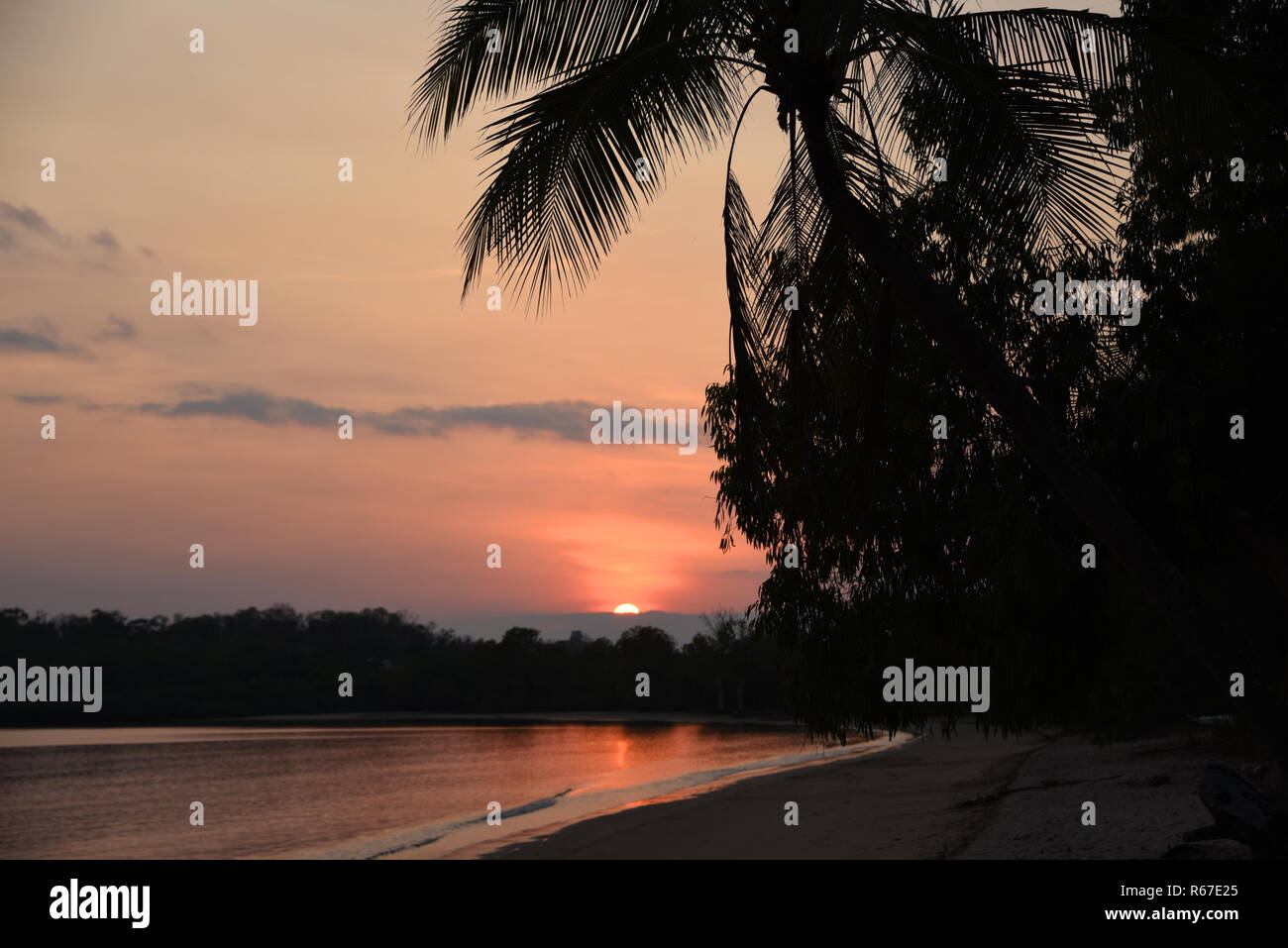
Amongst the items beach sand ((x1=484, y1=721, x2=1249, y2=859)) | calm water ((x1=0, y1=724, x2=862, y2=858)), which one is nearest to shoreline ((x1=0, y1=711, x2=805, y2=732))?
calm water ((x1=0, y1=724, x2=862, y2=858))

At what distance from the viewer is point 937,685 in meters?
11.1

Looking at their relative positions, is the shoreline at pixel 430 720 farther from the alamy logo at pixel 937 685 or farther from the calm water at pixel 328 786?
the alamy logo at pixel 937 685

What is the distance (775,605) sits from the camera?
1216 centimetres

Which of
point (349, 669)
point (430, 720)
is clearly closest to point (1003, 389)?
point (430, 720)

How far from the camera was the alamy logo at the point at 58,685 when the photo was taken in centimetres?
11553

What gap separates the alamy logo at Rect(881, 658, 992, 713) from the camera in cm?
1096

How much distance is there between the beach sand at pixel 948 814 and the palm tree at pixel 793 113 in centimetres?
637

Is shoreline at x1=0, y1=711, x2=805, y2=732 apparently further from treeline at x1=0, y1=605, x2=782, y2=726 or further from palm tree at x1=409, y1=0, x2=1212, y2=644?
palm tree at x1=409, y1=0, x2=1212, y2=644

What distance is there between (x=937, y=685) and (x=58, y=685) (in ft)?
495

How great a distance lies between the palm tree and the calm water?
62.6ft
